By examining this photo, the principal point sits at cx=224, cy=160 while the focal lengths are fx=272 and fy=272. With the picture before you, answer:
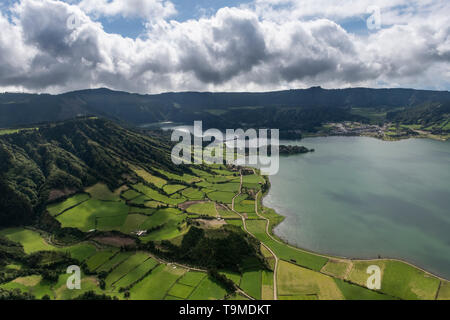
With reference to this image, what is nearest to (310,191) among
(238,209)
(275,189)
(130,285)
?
(275,189)

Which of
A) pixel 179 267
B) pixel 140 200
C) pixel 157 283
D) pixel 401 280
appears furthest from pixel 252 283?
pixel 140 200

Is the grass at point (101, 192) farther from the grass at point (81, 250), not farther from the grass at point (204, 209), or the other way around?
the grass at point (81, 250)

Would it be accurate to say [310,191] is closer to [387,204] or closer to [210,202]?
[387,204]

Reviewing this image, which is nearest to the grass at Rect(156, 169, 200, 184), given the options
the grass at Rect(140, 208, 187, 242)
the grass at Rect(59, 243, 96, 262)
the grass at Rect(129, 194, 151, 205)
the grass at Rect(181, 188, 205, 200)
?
the grass at Rect(181, 188, 205, 200)

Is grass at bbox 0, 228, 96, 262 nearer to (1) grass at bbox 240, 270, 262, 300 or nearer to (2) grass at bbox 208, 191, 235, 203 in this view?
(1) grass at bbox 240, 270, 262, 300

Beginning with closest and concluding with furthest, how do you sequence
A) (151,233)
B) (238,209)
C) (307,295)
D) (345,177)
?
(307,295) → (151,233) → (238,209) → (345,177)

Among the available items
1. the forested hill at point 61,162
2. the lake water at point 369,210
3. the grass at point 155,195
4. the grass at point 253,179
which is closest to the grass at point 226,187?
the grass at point 253,179
